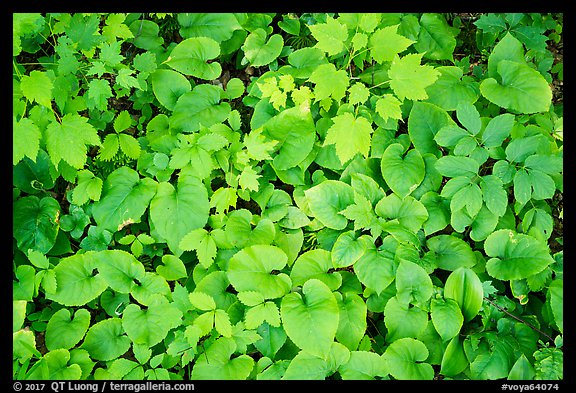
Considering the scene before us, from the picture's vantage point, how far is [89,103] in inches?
117

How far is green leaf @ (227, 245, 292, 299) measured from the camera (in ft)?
9.17

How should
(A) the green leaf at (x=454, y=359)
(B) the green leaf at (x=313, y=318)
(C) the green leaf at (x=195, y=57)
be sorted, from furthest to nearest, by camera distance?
1. (C) the green leaf at (x=195, y=57)
2. (A) the green leaf at (x=454, y=359)
3. (B) the green leaf at (x=313, y=318)

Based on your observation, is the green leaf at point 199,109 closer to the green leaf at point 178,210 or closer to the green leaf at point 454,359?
the green leaf at point 178,210

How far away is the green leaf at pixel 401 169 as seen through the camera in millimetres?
2932

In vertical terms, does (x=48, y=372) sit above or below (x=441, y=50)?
below

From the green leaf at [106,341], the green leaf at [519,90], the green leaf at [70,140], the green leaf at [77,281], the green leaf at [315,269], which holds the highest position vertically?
the green leaf at [519,90]

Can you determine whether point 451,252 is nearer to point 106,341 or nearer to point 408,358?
point 408,358

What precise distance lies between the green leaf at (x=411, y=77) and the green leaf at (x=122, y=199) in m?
1.62

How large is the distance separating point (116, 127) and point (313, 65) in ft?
4.42

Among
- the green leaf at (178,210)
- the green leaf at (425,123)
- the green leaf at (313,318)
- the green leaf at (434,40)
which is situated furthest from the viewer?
the green leaf at (434,40)

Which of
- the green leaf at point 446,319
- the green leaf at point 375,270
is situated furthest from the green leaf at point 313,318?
Result: the green leaf at point 446,319

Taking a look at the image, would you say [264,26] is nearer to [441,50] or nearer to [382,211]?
[441,50]
